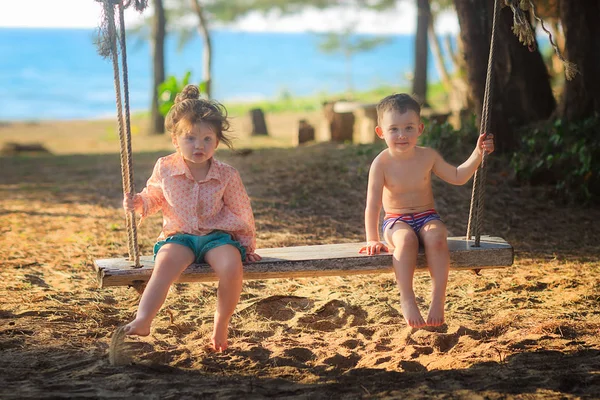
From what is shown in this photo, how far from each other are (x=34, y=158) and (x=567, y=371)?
9.71 meters

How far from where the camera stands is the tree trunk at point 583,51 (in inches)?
291

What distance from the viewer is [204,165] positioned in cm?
376

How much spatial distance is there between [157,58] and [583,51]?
1033 cm

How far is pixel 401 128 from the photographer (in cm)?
375

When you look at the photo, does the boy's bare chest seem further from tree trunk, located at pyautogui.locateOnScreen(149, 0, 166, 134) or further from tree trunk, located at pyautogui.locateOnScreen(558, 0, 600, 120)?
tree trunk, located at pyautogui.locateOnScreen(149, 0, 166, 134)

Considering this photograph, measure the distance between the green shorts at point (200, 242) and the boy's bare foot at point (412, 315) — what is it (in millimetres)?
828

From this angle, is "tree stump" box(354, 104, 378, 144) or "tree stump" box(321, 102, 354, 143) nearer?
"tree stump" box(321, 102, 354, 143)

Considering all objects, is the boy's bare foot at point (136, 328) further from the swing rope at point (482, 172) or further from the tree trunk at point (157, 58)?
the tree trunk at point (157, 58)

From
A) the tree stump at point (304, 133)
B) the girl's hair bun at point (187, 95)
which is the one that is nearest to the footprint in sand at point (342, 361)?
the girl's hair bun at point (187, 95)

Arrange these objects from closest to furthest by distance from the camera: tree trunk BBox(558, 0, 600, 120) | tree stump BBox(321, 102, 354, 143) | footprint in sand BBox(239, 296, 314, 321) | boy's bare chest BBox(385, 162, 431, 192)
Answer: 1. boy's bare chest BBox(385, 162, 431, 192)
2. footprint in sand BBox(239, 296, 314, 321)
3. tree trunk BBox(558, 0, 600, 120)
4. tree stump BBox(321, 102, 354, 143)

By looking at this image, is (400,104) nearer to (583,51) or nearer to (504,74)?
(504,74)

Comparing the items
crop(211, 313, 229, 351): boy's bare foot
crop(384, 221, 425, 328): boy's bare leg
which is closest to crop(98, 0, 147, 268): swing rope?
crop(211, 313, 229, 351): boy's bare foot

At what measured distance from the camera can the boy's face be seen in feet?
12.3

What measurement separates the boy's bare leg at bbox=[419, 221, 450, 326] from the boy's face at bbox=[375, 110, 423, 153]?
16.8 inches
